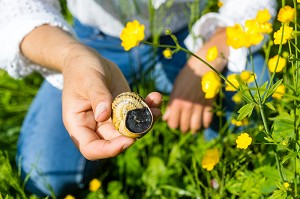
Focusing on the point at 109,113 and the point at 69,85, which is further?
the point at 69,85

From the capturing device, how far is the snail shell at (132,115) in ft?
2.82

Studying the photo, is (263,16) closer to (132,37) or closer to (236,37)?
(236,37)

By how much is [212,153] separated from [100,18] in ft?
2.00

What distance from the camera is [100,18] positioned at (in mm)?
1514

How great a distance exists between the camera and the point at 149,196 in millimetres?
1384

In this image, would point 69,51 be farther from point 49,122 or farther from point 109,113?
point 49,122

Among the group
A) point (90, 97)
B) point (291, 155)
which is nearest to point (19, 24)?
point (90, 97)

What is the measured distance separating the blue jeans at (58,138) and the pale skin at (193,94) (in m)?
0.08

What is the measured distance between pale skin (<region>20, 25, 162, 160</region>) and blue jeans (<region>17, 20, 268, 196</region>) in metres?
0.35

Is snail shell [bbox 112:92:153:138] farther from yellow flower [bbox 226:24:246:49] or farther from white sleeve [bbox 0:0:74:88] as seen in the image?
white sleeve [bbox 0:0:74:88]

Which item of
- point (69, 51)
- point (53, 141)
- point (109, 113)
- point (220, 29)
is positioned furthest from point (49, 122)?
point (109, 113)

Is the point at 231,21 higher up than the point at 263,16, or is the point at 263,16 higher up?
the point at 263,16

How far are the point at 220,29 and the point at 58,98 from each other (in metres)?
0.49

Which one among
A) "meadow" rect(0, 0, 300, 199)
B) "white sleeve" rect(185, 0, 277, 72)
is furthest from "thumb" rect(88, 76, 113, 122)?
"white sleeve" rect(185, 0, 277, 72)
